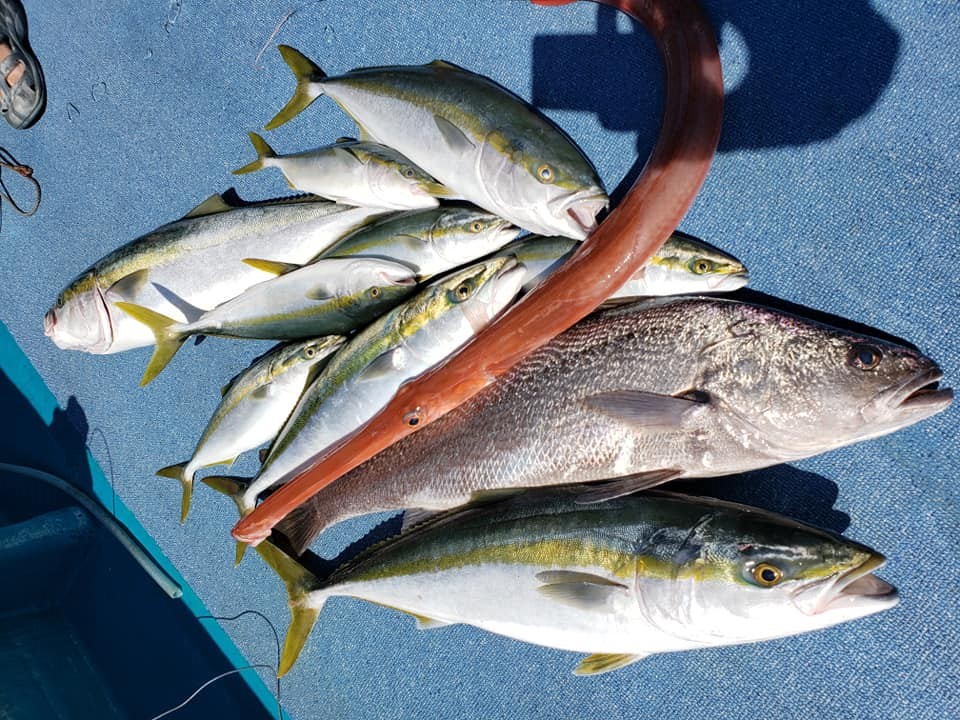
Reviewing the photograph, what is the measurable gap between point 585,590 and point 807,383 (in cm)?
77

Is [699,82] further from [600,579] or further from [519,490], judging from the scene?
[600,579]

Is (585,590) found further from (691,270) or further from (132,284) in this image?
(132,284)

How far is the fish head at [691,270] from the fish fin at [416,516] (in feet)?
3.15

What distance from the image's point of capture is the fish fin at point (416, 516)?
2.20 meters

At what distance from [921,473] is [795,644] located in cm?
61

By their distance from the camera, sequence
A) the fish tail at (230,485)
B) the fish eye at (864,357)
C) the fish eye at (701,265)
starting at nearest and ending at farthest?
the fish eye at (864,357) → the fish eye at (701,265) → the fish tail at (230,485)

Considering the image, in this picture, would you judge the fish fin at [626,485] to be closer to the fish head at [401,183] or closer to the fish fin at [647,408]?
the fish fin at [647,408]

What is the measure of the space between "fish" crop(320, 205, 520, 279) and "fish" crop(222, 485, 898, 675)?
74cm

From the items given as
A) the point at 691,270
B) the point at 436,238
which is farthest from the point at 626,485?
the point at 436,238

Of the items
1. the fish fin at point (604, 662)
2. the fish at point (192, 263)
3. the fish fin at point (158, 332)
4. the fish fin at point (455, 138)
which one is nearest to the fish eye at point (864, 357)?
the fish fin at point (604, 662)

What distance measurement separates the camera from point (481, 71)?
94.4 inches

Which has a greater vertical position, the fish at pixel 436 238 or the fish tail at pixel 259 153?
the fish tail at pixel 259 153

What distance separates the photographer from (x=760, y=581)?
1.68 m

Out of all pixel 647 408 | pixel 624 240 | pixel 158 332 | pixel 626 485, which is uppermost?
pixel 624 240
